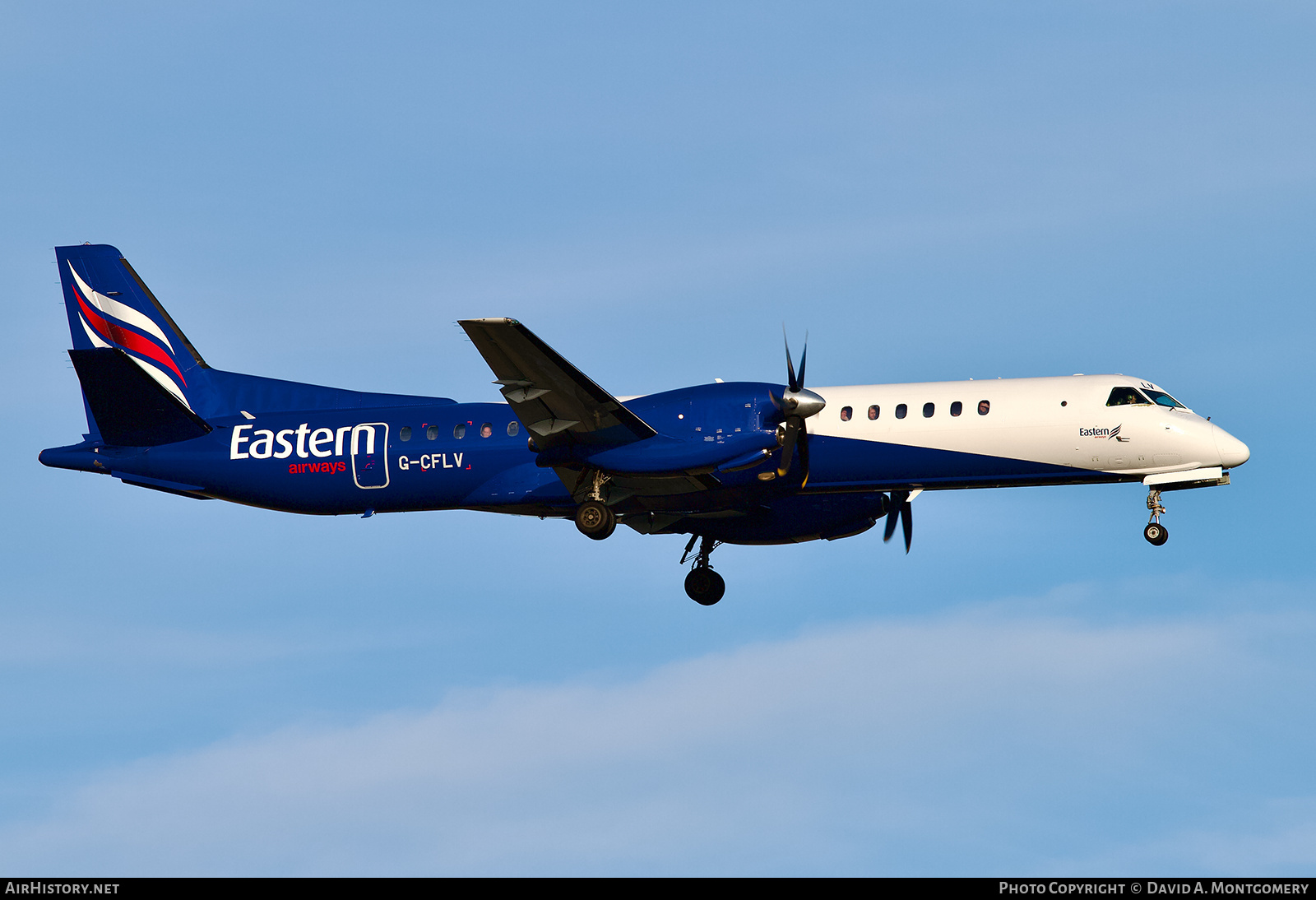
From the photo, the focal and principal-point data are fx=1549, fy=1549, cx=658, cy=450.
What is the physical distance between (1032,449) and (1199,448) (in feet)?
9.12

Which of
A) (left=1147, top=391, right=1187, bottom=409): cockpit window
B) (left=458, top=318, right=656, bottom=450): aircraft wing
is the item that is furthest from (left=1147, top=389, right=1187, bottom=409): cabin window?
(left=458, top=318, right=656, bottom=450): aircraft wing

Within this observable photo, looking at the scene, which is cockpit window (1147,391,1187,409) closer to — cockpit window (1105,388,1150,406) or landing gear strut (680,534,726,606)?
cockpit window (1105,388,1150,406)

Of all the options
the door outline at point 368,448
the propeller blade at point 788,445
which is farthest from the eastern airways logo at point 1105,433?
the door outline at point 368,448

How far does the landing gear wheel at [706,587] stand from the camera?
105ft

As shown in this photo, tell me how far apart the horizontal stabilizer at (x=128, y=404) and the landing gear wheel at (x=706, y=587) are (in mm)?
10184

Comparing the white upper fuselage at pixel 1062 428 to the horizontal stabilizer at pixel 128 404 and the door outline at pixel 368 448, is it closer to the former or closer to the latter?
the door outline at pixel 368 448

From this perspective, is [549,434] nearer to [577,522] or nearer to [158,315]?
[577,522]

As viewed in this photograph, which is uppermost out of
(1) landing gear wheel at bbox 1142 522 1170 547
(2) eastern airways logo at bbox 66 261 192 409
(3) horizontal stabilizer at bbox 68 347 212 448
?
(2) eastern airways logo at bbox 66 261 192 409

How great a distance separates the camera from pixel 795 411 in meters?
26.0

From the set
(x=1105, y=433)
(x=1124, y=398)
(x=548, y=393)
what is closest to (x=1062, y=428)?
(x=1105, y=433)

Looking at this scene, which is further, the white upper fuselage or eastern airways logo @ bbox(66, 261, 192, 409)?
eastern airways logo @ bbox(66, 261, 192, 409)

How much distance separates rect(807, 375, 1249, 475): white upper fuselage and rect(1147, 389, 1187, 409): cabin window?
100 mm

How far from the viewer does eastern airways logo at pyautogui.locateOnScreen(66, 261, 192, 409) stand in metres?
32.6
